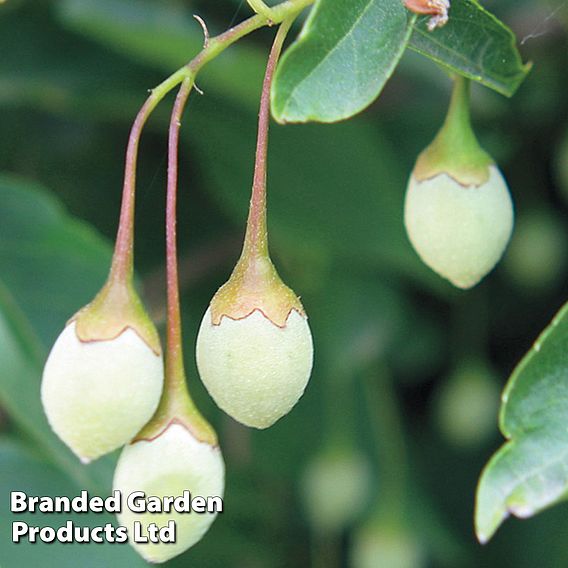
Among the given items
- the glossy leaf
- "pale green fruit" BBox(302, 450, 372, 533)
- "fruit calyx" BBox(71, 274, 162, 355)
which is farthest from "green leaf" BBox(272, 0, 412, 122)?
"pale green fruit" BBox(302, 450, 372, 533)

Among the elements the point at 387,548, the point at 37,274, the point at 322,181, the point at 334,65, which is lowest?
the point at 387,548

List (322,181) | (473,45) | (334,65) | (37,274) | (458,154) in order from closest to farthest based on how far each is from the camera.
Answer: (334,65) < (473,45) < (458,154) < (37,274) < (322,181)

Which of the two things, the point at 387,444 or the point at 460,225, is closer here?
the point at 460,225

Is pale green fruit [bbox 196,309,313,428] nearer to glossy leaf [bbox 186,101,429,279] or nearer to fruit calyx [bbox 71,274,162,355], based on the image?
fruit calyx [bbox 71,274,162,355]

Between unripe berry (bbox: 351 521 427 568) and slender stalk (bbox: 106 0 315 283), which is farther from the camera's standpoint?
unripe berry (bbox: 351 521 427 568)

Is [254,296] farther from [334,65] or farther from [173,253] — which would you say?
[334,65]

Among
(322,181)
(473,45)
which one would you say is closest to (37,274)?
(322,181)

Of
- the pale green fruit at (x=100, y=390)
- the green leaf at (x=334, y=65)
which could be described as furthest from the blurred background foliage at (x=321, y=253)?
the green leaf at (x=334, y=65)
